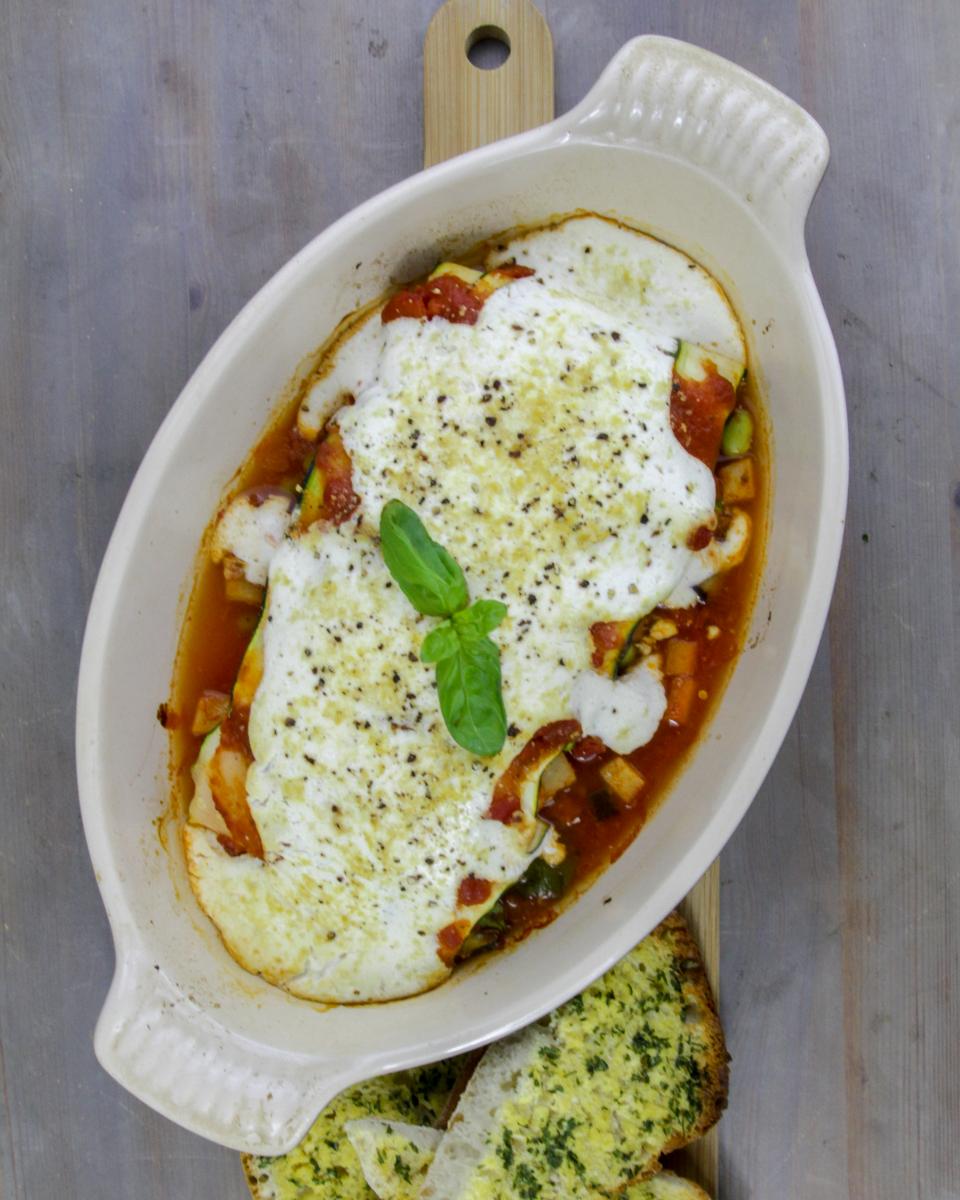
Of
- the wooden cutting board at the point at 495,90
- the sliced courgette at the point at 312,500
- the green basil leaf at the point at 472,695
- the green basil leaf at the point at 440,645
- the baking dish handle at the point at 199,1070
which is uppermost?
the wooden cutting board at the point at 495,90

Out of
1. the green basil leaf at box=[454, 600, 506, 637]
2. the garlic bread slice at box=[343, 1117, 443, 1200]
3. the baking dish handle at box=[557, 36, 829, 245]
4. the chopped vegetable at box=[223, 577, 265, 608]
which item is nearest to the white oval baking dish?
the baking dish handle at box=[557, 36, 829, 245]

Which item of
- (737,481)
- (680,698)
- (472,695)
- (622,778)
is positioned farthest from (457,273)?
(622,778)

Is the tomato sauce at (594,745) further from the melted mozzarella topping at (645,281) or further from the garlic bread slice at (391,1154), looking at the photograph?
the garlic bread slice at (391,1154)

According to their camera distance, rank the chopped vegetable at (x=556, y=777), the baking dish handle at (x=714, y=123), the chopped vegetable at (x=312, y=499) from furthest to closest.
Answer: the chopped vegetable at (x=556, y=777), the chopped vegetable at (x=312, y=499), the baking dish handle at (x=714, y=123)

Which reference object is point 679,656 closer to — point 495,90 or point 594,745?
point 594,745

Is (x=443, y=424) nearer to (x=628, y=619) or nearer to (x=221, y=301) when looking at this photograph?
(x=628, y=619)

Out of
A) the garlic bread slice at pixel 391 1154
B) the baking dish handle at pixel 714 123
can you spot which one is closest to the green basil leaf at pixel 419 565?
the baking dish handle at pixel 714 123

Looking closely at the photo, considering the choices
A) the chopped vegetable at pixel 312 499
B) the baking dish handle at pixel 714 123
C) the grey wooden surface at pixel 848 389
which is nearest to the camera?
the baking dish handle at pixel 714 123
